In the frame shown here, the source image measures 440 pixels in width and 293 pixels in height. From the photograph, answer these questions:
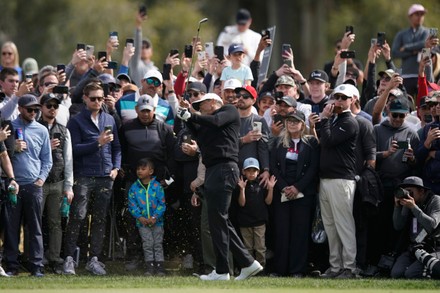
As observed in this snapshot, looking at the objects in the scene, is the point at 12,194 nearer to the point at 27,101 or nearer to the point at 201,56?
the point at 27,101

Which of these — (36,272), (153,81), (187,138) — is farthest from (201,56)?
(36,272)

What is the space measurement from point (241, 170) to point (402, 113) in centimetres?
260

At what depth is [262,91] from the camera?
22.8 meters

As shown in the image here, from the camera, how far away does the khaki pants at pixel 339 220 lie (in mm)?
20391

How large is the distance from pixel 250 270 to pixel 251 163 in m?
1.75

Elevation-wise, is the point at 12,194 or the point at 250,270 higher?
the point at 12,194

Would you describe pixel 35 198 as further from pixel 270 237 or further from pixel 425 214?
pixel 425 214

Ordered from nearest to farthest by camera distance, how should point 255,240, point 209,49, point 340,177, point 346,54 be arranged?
1. point 340,177
2. point 255,240
3. point 346,54
4. point 209,49

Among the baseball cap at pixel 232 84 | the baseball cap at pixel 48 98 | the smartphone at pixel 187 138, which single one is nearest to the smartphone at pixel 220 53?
the baseball cap at pixel 232 84

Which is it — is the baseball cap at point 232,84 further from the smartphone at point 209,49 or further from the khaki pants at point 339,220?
the smartphone at point 209,49

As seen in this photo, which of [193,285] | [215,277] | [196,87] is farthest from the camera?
[196,87]

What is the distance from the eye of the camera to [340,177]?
804 inches

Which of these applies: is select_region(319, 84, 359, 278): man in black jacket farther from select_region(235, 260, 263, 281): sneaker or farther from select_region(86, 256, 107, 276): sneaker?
select_region(86, 256, 107, 276): sneaker

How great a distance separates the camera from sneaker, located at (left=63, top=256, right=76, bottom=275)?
20.5 m
